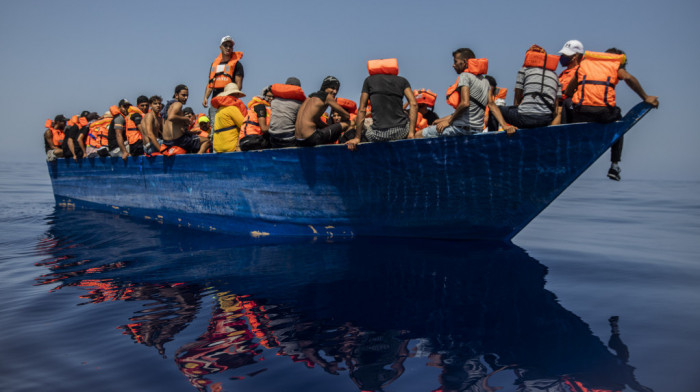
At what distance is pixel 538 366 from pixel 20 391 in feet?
10.2

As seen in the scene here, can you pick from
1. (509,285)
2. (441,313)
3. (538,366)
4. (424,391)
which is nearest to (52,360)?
(424,391)

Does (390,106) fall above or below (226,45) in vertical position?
below

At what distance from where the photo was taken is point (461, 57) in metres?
6.25

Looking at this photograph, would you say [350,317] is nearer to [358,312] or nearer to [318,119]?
[358,312]

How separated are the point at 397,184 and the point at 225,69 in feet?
14.6

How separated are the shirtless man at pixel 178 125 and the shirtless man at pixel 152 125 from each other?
32cm

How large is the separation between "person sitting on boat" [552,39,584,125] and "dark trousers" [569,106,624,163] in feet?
0.41

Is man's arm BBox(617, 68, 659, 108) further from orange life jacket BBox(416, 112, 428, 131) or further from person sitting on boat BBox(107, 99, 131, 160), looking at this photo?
person sitting on boat BBox(107, 99, 131, 160)

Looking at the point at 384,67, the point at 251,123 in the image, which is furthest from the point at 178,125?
the point at 384,67

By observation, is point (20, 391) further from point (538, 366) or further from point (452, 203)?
point (452, 203)

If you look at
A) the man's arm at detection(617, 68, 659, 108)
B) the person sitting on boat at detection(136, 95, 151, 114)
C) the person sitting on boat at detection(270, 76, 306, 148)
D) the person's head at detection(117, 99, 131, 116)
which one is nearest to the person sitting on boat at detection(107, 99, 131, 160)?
the person's head at detection(117, 99, 131, 116)

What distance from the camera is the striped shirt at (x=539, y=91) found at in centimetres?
581

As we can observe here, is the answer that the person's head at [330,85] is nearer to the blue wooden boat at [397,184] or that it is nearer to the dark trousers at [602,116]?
the blue wooden boat at [397,184]

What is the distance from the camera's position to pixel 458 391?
8.95ft
